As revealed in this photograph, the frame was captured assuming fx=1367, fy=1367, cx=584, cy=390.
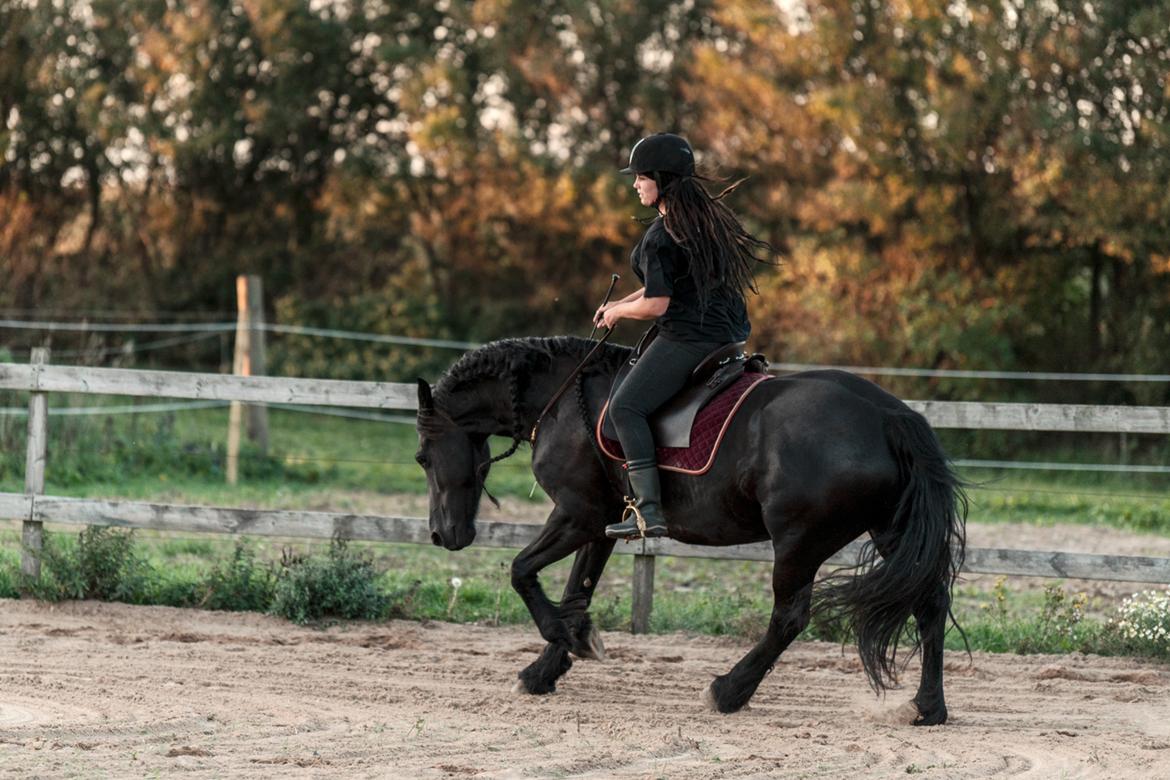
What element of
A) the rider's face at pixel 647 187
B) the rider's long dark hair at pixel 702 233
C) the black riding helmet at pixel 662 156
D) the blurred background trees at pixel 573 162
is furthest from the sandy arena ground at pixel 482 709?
the blurred background trees at pixel 573 162

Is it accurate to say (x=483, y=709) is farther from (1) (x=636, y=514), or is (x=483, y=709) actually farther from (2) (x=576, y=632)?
(1) (x=636, y=514)

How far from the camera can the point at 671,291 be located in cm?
592

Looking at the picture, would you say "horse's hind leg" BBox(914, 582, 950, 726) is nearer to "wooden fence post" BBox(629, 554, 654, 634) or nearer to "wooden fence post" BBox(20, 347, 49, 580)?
"wooden fence post" BBox(629, 554, 654, 634)

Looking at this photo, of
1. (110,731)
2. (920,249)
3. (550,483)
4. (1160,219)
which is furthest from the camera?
(920,249)

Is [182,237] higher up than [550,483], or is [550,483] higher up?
[182,237]

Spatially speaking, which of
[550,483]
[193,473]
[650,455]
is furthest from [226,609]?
[193,473]

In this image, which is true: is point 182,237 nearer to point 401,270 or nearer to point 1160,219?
point 401,270

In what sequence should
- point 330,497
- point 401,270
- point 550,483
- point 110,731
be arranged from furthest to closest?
point 401,270 < point 330,497 < point 550,483 < point 110,731

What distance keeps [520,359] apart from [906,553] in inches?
81.7

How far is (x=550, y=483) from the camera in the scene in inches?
252

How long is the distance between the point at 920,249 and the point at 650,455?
14.4 meters

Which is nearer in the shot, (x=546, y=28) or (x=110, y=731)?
(x=110, y=731)

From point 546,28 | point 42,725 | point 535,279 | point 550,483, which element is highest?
point 546,28

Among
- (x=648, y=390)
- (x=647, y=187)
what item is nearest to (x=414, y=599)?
(x=648, y=390)
